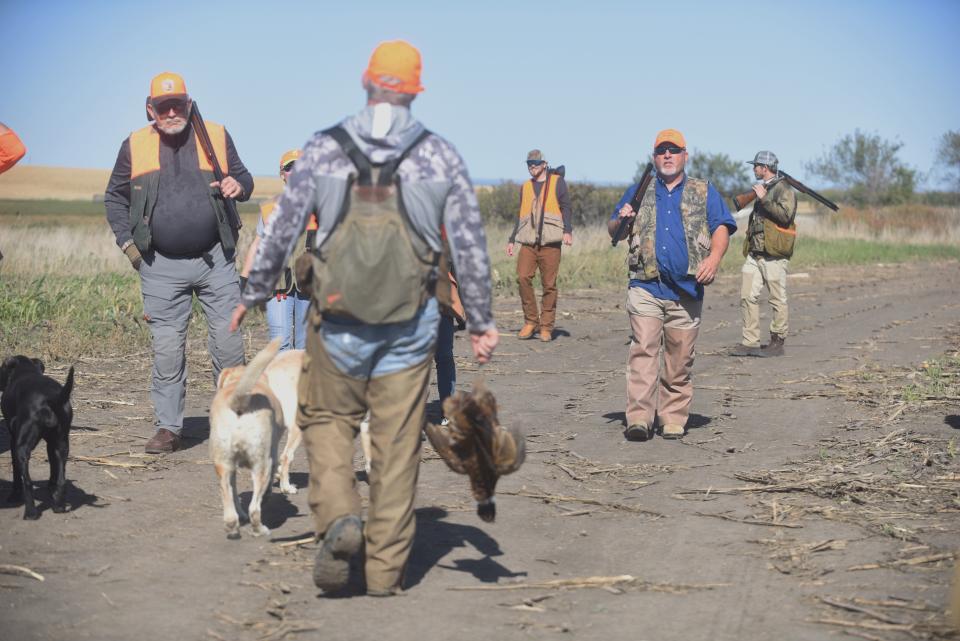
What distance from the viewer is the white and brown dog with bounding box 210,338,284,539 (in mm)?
6066

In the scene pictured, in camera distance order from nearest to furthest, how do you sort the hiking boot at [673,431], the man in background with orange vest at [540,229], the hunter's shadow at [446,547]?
the hunter's shadow at [446,547], the hiking boot at [673,431], the man in background with orange vest at [540,229]

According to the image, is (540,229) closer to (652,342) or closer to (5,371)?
(652,342)

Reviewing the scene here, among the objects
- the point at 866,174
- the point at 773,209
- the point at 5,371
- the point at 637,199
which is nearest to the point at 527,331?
the point at 773,209

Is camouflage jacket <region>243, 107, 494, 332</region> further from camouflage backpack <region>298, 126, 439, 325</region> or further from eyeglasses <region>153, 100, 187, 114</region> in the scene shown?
eyeglasses <region>153, 100, 187, 114</region>

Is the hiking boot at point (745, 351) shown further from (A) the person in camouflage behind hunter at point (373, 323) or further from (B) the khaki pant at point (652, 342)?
(A) the person in camouflage behind hunter at point (373, 323)

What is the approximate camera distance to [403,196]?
17.1 feet

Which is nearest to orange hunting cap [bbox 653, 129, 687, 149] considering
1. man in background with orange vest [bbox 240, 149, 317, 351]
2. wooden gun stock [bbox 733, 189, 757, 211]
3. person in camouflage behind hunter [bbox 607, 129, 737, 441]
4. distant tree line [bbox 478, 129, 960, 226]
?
person in camouflage behind hunter [bbox 607, 129, 737, 441]

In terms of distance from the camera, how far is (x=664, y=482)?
315 inches

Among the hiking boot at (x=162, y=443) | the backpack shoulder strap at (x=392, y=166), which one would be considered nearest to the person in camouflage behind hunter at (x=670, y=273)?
the hiking boot at (x=162, y=443)

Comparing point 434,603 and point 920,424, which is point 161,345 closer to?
point 434,603

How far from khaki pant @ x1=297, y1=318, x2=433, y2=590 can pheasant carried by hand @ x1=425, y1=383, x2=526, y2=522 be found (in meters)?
0.17

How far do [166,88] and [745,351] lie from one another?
8758 mm

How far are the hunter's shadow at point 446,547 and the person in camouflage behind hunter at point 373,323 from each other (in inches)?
20.3

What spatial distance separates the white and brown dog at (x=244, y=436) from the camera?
6.07 meters
